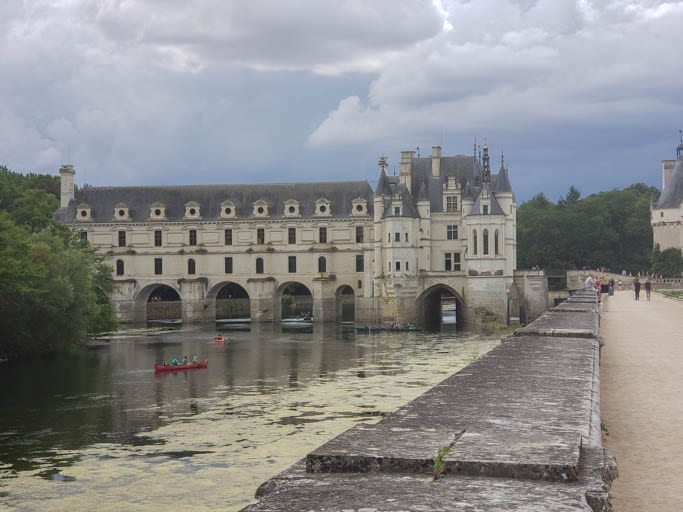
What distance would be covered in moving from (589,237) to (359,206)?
2950cm

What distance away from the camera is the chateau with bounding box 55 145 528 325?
220 ft

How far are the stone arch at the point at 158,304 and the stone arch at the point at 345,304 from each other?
13130 millimetres

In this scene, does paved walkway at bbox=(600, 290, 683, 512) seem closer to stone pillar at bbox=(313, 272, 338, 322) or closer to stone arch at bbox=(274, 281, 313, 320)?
stone pillar at bbox=(313, 272, 338, 322)

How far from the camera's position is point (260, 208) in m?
76.1

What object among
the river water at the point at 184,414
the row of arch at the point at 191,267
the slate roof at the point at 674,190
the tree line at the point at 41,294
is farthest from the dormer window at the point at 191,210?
the slate roof at the point at 674,190

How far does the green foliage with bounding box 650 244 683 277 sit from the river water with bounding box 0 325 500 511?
35370 millimetres

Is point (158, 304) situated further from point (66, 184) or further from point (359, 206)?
point (359, 206)

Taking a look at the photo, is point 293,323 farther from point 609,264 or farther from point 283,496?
point 283,496

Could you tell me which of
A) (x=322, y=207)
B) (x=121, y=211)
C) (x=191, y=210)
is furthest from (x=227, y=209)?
(x=121, y=211)

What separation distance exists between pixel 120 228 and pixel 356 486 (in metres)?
73.8

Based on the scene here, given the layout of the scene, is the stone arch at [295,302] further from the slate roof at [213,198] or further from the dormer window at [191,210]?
the dormer window at [191,210]

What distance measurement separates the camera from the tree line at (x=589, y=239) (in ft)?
300

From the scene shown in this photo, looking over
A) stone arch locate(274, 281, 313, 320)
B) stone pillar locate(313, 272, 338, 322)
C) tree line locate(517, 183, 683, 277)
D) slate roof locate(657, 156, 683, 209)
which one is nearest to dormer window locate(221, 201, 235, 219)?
stone arch locate(274, 281, 313, 320)

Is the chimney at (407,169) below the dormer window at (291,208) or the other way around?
the other way around
